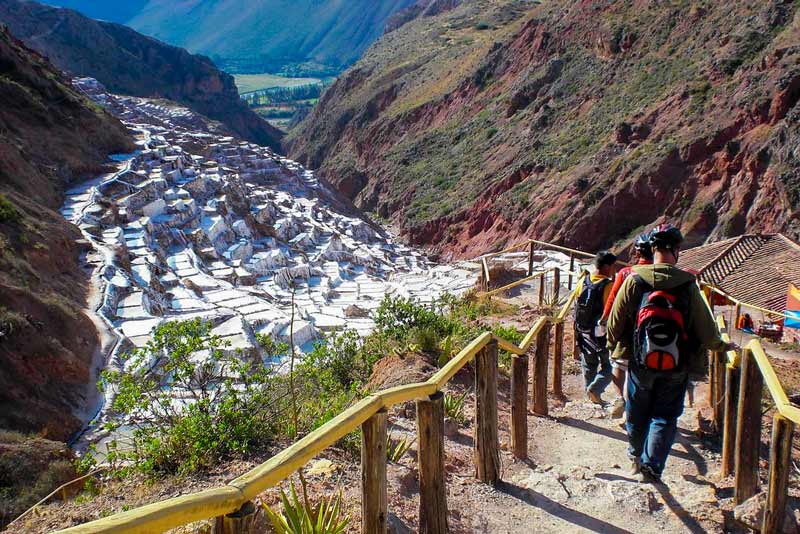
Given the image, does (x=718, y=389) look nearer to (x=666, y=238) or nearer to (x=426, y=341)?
(x=666, y=238)

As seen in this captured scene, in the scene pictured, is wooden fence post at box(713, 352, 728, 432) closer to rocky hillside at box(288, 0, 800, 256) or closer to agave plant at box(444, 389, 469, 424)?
agave plant at box(444, 389, 469, 424)

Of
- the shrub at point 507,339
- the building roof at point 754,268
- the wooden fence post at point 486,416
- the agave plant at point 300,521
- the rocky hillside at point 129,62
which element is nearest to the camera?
A: the agave plant at point 300,521

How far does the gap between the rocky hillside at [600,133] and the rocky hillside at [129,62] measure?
112 feet

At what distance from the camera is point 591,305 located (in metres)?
4.95

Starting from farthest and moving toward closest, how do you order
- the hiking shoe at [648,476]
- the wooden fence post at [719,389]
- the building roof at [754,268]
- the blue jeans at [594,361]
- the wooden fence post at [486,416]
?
the building roof at [754,268] < the blue jeans at [594,361] < the wooden fence post at [719,389] < the hiking shoe at [648,476] < the wooden fence post at [486,416]

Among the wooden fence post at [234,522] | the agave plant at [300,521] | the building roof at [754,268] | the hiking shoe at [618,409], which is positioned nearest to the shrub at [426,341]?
the hiking shoe at [618,409]

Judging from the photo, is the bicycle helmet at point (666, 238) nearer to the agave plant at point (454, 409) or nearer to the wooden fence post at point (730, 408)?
the wooden fence post at point (730, 408)

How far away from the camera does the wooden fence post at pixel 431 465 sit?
299 cm

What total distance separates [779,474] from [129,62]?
274 ft

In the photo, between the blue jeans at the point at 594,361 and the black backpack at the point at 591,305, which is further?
the blue jeans at the point at 594,361

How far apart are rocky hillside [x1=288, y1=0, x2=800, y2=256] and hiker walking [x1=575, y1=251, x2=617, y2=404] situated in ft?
56.6

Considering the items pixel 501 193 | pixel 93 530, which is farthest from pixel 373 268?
pixel 93 530

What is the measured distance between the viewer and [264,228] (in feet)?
75.8

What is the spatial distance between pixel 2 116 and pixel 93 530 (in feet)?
74.4
